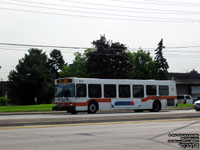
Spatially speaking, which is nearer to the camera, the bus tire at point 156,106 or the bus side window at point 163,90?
the bus tire at point 156,106

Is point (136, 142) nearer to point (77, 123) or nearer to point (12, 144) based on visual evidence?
point (12, 144)

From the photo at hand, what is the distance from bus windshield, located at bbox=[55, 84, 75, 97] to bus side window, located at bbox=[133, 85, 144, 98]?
20.1ft

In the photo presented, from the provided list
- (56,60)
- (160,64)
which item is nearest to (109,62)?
(160,64)

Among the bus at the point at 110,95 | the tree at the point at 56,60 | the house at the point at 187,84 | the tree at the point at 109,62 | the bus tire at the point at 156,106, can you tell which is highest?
the tree at the point at 56,60

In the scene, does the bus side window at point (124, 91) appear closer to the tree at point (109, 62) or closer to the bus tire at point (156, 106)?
the bus tire at point (156, 106)

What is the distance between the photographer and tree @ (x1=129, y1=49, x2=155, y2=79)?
80.8 meters

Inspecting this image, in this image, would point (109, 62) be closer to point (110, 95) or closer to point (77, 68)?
point (77, 68)

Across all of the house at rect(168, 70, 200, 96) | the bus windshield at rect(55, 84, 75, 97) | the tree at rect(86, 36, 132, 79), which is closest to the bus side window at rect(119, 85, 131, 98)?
the bus windshield at rect(55, 84, 75, 97)

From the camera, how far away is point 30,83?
256 ft

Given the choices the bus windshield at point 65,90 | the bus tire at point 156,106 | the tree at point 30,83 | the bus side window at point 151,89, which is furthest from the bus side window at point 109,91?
the tree at point 30,83

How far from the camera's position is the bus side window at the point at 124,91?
30.5 meters

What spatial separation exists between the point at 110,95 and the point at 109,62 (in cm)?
3399

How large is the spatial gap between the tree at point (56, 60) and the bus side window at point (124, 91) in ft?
268

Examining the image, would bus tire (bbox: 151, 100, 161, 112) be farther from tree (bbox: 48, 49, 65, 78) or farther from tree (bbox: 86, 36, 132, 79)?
tree (bbox: 48, 49, 65, 78)
